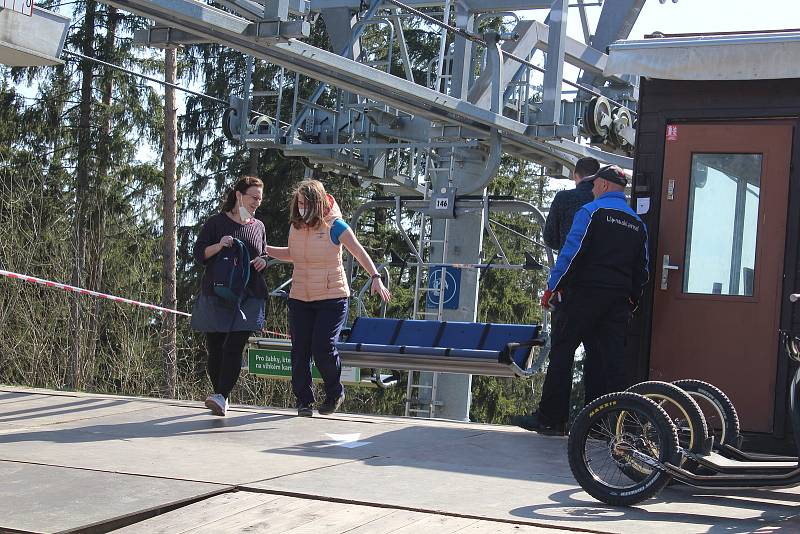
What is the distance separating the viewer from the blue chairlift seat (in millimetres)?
9078

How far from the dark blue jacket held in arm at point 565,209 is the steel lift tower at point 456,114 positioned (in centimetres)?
252

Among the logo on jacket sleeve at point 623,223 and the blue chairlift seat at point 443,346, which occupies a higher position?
the logo on jacket sleeve at point 623,223

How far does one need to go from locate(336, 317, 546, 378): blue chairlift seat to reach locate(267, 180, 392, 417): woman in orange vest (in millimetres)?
976

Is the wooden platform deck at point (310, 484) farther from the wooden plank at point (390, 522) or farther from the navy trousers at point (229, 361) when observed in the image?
the navy trousers at point (229, 361)

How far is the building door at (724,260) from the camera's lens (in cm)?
779

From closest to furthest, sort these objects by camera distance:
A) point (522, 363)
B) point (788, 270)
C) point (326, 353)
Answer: point (788, 270) < point (326, 353) < point (522, 363)

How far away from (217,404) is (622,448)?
352 cm

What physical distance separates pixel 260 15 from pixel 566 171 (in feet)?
22.0

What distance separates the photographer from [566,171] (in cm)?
1490

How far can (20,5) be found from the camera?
6883 millimetres

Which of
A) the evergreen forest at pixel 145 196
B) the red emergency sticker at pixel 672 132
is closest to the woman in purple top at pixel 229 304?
the red emergency sticker at pixel 672 132

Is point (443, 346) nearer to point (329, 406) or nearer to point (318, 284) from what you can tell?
point (329, 406)

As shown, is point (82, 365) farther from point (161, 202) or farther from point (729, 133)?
point (729, 133)

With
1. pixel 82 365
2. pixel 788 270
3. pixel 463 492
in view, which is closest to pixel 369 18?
pixel 788 270
